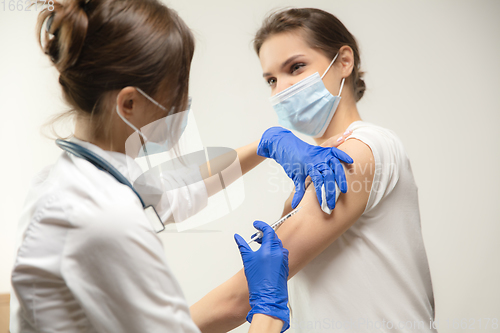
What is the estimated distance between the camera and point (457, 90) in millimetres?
1909

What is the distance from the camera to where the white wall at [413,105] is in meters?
1.61

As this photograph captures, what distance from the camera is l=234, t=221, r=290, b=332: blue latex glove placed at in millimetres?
883

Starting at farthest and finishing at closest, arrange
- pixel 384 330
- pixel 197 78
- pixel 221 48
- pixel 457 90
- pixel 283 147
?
1. pixel 457 90
2. pixel 221 48
3. pixel 197 78
4. pixel 283 147
5. pixel 384 330

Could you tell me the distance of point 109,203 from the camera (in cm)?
63

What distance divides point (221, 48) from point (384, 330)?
1.37 m

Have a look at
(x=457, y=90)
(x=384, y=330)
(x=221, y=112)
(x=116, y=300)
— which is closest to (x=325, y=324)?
(x=384, y=330)

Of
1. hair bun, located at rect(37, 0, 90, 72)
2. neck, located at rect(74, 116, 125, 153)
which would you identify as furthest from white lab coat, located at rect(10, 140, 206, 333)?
hair bun, located at rect(37, 0, 90, 72)

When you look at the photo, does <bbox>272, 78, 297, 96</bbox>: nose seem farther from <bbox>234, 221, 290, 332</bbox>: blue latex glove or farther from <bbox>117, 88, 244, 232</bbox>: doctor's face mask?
<bbox>234, 221, 290, 332</bbox>: blue latex glove

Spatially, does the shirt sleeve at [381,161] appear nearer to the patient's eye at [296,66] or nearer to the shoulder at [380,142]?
the shoulder at [380,142]

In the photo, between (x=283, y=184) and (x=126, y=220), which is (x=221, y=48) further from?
(x=126, y=220)

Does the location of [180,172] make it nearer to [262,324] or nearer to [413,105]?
[262,324]

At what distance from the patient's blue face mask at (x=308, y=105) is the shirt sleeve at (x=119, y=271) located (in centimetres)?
79

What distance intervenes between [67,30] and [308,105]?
79cm

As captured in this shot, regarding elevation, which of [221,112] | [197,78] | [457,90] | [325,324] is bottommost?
[325,324]
